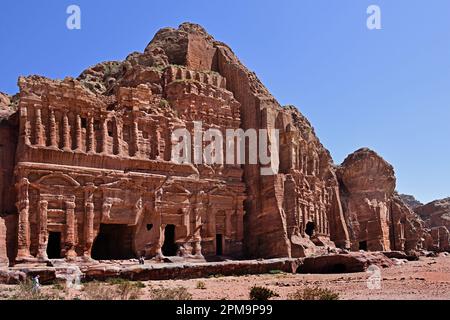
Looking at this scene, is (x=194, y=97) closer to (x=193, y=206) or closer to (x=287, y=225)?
(x=193, y=206)

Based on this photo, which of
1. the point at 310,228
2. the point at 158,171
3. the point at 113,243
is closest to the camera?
the point at 158,171

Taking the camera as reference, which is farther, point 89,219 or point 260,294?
point 89,219

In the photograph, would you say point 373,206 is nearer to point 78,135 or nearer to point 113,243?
point 113,243

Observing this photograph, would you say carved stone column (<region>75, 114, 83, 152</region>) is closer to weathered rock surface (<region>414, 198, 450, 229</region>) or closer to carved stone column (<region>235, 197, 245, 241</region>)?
carved stone column (<region>235, 197, 245, 241</region>)

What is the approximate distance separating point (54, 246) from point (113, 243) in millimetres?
4250

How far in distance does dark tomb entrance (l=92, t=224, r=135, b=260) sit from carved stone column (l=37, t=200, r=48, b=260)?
18.0 ft

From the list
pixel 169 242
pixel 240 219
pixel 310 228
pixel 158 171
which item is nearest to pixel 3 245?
pixel 158 171

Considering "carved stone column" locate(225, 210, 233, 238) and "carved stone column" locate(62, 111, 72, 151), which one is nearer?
"carved stone column" locate(62, 111, 72, 151)

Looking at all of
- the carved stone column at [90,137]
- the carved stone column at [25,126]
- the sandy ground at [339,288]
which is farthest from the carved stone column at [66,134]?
the sandy ground at [339,288]

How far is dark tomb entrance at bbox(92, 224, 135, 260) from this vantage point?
37.0m

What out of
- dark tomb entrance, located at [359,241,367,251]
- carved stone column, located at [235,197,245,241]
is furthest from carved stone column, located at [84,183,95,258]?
dark tomb entrance, located at [359,241,367,251]

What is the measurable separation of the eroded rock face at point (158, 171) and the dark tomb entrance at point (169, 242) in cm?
9

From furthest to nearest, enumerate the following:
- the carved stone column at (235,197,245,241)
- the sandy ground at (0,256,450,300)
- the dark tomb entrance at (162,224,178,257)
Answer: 1. the carved stone column at (235,197,245,241)
2. the dark tomb entrance at (162,224,178,257)
3. the sandy ground at (0,256,450,300)

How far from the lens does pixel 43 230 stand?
1281 inches
